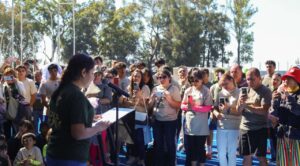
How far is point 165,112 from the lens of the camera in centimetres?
741

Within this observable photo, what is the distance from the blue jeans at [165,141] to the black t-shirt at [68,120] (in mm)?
3786

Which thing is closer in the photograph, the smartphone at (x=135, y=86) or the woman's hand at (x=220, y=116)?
the woman's hand at (x=220, y=116)

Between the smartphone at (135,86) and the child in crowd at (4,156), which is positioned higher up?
the smartphone at (135,86)

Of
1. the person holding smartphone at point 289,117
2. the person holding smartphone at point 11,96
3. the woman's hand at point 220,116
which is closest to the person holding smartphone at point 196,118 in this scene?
the woman's hand at point 220,116

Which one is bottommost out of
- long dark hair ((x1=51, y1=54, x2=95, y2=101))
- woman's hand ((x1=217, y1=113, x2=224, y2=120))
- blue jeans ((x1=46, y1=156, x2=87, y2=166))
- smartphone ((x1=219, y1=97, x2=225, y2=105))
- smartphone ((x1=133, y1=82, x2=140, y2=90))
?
blue jeans ((x1=46, y1=156, x2=87, y2=166))

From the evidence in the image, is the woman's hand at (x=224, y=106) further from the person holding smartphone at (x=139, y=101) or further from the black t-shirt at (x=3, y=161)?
the black t-shirt at (x=3, y=161)

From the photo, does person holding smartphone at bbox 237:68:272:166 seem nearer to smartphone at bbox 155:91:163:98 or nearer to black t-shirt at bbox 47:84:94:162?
smartphone at bbox 155:91:163:98

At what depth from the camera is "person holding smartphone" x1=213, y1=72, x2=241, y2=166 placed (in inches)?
276

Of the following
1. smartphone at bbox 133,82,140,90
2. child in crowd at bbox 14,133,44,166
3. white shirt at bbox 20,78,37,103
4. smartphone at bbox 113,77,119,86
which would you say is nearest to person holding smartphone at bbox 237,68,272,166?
smartphone at bbox 133,82,140,90

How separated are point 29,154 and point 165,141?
2.09m

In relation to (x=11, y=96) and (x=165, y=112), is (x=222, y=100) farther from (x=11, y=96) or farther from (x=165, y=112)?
(x=11, y=96)

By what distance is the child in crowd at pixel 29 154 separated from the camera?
679 centimetres

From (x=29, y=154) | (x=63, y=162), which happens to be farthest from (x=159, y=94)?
(x=63, y=162)

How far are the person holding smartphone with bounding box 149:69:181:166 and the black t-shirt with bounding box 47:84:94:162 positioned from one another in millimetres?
3699
